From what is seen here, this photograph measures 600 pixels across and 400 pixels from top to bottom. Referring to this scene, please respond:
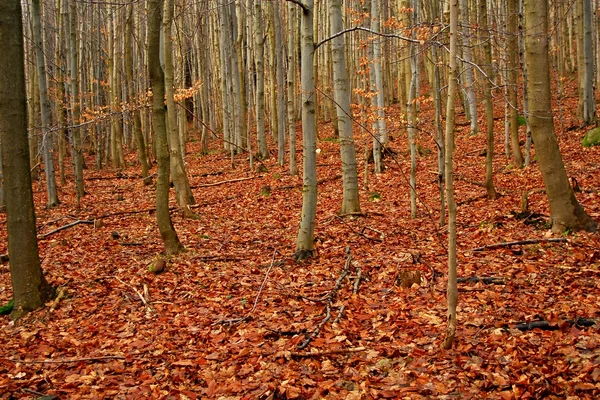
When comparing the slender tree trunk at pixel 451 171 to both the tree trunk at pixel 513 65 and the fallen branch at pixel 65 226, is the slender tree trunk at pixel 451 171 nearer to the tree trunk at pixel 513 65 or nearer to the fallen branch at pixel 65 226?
the tree trunk at pixel 513 65

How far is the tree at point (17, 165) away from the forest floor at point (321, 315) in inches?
14.3

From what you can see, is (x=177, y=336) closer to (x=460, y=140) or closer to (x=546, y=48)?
(x=546, y=48)

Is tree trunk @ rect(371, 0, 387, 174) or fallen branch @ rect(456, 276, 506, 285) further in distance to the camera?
tree trunk @ rect(371, 0, 387, 174)

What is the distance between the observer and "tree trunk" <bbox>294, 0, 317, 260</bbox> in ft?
19.3

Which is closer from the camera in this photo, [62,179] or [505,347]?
[505,347]

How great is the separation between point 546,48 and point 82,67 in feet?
73.6

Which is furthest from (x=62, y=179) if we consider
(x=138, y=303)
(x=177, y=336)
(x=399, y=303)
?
(x=399, y=303)

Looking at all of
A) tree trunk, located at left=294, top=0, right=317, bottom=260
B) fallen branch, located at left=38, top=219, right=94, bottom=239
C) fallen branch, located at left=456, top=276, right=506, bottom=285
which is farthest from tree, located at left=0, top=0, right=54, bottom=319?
fallen branch, located at left=456, top=276, right=506, bottom=285

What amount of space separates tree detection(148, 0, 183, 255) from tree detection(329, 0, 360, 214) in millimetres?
2730

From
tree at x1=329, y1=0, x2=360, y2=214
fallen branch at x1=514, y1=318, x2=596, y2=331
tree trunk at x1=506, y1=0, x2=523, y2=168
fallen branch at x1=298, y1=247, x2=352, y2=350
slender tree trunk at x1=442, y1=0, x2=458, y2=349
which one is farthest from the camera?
tree trunk at x1=506, y1=0, x2=523, y2=168

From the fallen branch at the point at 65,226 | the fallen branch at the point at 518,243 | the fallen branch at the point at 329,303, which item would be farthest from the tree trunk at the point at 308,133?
the fallen branch at the point at 65,226

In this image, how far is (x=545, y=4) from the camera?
224 inches

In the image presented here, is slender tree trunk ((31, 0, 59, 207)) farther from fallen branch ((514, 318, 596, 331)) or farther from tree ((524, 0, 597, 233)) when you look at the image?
fallen branch ((514, 318, 596, 331))

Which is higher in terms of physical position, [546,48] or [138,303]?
[546,48]
